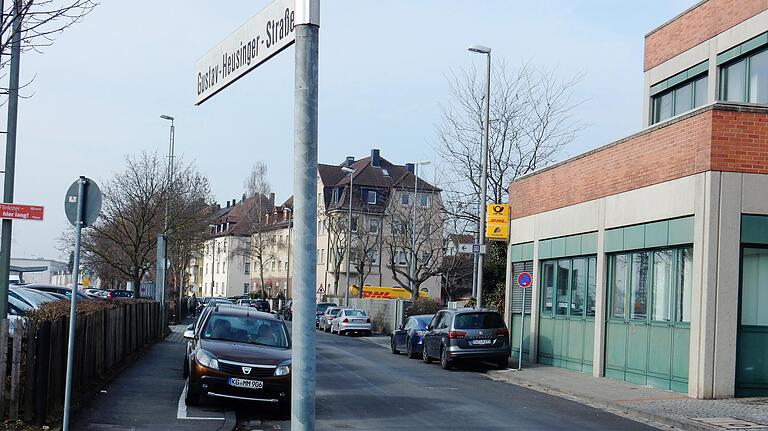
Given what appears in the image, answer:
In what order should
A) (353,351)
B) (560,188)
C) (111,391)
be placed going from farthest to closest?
(353,351)
(560,188)
(111,391)

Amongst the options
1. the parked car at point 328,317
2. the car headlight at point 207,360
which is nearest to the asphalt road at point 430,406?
the car headlight at point 207,360

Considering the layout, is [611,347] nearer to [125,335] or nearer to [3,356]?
[125,335]

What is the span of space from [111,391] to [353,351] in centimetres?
1854

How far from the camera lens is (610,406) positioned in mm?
17891

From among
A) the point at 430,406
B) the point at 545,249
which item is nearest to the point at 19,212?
the point at 430,406

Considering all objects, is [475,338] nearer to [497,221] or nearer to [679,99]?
[497,221]

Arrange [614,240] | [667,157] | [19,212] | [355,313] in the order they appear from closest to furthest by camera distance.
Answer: [19,212] < [667,157] < [614,240] < [355,313]

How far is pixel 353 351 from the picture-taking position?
34.2 meters

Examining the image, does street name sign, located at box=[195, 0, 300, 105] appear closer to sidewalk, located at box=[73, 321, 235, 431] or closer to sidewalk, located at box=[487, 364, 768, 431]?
sidewalk, located at box=[73, 321, 235, 431]

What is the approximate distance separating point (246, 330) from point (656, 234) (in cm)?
977

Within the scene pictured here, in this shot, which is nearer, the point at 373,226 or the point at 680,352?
the point at 680,352

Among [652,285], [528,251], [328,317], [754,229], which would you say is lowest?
[328,317]

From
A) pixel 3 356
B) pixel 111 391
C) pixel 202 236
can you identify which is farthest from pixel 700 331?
pixel 202 236

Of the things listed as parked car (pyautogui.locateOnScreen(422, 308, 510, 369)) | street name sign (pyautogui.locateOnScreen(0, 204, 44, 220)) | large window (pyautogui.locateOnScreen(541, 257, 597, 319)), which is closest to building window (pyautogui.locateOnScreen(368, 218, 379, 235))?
large window (pyautogui.locateOnScreen(541, 257, 597, 319))
